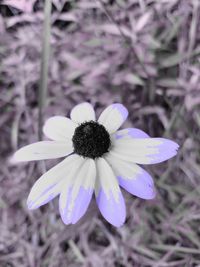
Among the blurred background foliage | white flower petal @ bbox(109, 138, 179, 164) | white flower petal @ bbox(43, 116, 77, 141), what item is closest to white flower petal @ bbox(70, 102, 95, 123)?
white flower petal @ bbox(43, 116, 77, 141)

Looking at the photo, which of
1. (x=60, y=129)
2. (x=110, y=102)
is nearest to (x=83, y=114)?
(x=60, y=129)

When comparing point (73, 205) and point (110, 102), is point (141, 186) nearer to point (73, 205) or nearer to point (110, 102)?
point (73, 205)

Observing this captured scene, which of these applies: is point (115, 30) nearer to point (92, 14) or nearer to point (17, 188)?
point (92, 14)

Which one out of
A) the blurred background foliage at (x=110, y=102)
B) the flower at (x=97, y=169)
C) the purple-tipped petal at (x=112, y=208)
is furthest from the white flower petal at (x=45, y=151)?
the blurred background foliage at (x=110, y=102)

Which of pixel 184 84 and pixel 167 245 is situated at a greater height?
pixel 184 84

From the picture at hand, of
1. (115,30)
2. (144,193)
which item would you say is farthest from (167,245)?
(115,30)

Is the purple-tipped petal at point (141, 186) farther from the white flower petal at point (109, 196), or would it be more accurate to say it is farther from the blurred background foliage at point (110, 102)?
the blurred background foliage at point (110, 102)

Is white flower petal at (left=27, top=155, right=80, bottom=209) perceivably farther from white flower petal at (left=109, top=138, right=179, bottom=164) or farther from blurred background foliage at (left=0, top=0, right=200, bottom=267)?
blurred background foliage at (left=0, top=0, right=200, bottom=267)
